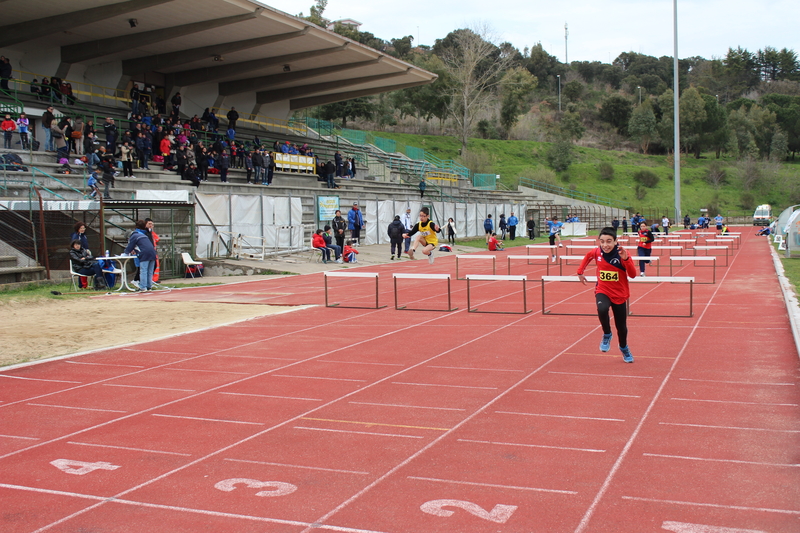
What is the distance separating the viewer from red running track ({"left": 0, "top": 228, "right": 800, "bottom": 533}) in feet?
15.7

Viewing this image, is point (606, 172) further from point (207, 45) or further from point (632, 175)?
point (207, 45)

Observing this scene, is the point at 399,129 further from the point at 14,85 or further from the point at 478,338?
the point at 478,338

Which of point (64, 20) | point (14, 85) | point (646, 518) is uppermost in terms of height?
point (64, 20)

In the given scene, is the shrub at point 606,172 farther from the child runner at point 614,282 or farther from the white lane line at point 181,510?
the white lane line at point 181,510

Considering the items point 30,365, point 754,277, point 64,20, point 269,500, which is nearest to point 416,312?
point 30,365

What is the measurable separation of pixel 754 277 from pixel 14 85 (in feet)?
104

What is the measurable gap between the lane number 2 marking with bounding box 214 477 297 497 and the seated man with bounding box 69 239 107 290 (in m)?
15.2

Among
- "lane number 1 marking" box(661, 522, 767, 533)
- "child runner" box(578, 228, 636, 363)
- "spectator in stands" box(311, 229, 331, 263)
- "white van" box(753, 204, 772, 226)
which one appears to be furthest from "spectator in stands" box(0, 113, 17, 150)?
"white van" box(753, 204, 772, 226)

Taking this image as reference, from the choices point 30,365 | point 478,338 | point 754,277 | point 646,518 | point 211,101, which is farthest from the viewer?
point 211,101

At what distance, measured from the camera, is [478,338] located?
11.3 meters

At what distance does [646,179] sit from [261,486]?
8410 cm

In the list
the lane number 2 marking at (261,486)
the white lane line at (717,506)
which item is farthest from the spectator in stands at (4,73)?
the white lane line at (717,506)

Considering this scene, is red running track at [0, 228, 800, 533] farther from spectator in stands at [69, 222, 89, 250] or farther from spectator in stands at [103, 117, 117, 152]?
spectator in stands at [103, 117, 117, 152]

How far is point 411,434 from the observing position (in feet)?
21.3
